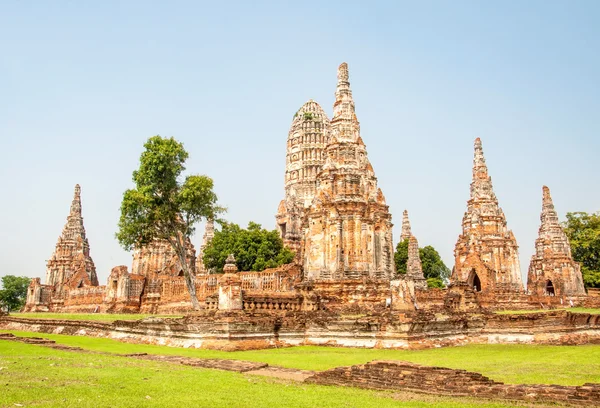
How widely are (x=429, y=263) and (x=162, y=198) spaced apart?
141 ft

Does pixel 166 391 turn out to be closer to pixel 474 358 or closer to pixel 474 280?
pixel 474 358

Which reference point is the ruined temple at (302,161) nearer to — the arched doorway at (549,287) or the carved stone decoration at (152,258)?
the carved stone decoration at (152,258)


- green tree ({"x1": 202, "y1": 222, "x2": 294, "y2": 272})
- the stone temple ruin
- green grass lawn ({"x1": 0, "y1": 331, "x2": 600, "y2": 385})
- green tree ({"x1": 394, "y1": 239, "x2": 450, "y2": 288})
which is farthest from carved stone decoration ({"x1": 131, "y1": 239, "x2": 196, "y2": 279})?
green grass lawn ({"x1": 0, "y1": 331, "x2": 600, "y2": 385})

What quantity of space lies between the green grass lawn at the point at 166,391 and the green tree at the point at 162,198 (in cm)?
1994

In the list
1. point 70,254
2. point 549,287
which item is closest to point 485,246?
point 549,287

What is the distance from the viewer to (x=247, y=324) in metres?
18.3

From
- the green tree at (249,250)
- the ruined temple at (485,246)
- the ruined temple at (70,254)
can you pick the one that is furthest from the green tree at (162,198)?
the ruined temple at (70,254)

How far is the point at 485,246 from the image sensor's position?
45.2 metres

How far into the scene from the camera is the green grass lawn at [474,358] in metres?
11.3

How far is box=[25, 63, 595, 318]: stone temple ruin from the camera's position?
2417cm

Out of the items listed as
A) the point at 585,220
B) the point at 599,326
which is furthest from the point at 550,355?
the point at 585,220

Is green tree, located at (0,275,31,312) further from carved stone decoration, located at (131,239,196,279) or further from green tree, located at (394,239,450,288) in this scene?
green tree, located at (394,239,450,288)

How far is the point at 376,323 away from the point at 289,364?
5.68 m

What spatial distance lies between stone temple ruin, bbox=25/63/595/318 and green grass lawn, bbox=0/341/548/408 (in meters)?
8.32
